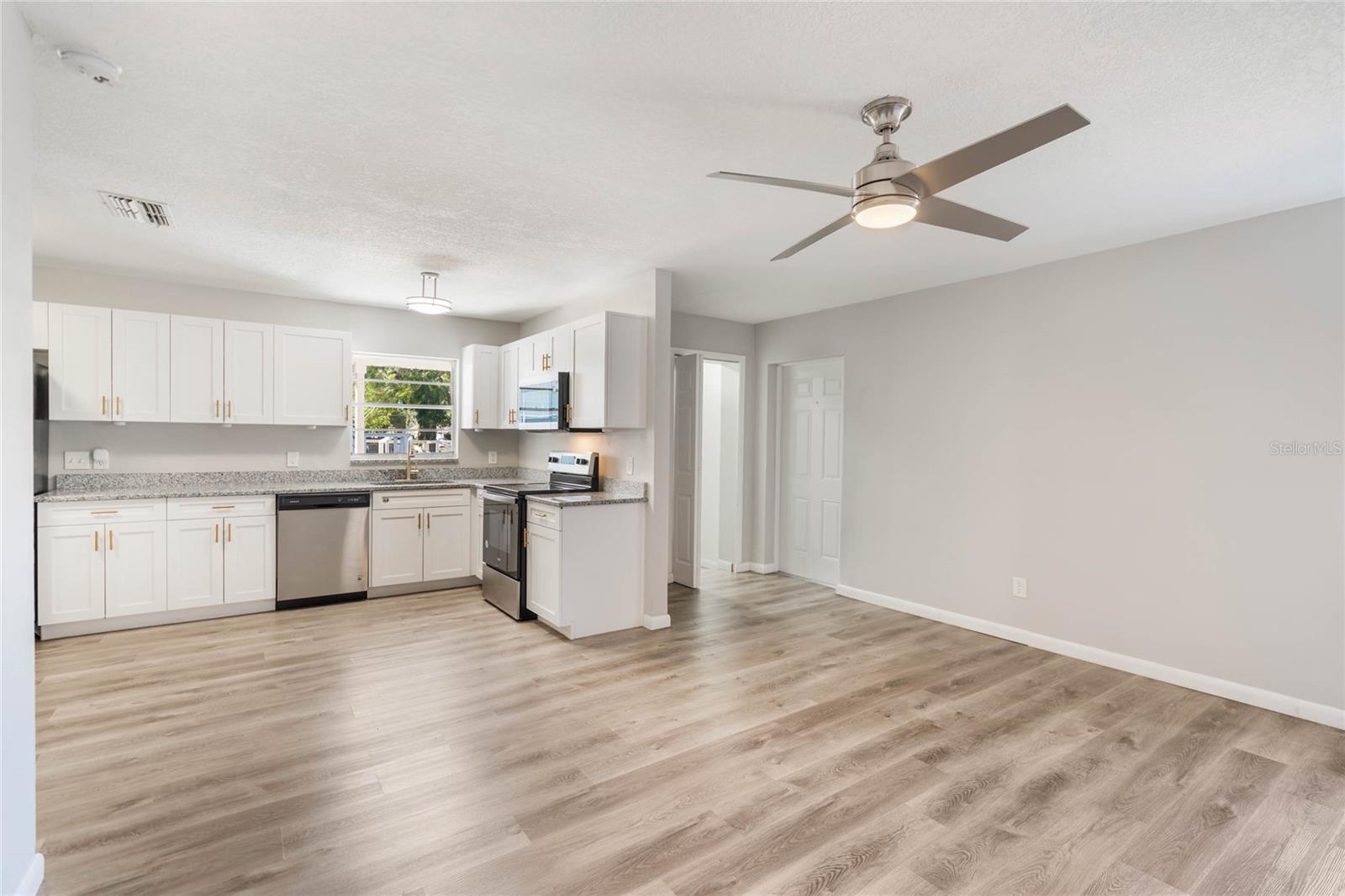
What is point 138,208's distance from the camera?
132 inches

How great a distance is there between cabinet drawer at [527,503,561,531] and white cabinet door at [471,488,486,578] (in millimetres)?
1298

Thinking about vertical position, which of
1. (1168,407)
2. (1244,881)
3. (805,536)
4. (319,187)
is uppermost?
(319,187)

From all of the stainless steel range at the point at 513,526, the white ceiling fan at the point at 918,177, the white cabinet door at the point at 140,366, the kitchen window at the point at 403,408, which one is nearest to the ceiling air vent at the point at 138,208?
the white cabinet door at the point at 140,366

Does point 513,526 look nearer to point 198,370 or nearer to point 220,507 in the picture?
point 220,507

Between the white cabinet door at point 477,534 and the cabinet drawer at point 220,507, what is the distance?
1.59m

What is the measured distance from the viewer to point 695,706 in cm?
321

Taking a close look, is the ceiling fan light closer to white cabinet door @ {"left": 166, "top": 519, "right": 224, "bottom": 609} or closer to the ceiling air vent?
the ceiling air vent

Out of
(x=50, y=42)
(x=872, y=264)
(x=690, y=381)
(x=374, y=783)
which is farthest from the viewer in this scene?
(x=690, y=381)

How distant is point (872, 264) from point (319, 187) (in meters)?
3.41

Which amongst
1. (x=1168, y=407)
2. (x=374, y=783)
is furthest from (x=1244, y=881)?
(x=374, y=783)

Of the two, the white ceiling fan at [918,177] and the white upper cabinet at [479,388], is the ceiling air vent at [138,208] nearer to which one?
the white upper cabinet at [479,388]

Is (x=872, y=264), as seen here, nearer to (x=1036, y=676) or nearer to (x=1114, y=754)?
(x=1036, y=676)

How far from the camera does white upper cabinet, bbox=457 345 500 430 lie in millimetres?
6188

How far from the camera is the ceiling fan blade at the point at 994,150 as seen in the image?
65.0 inches
